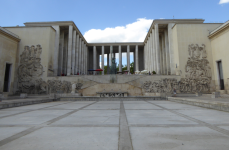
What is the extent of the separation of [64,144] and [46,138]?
52 cm

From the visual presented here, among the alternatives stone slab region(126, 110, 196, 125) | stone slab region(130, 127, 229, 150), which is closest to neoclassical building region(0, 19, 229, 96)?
stone slab region(126, 110, 196, 125)

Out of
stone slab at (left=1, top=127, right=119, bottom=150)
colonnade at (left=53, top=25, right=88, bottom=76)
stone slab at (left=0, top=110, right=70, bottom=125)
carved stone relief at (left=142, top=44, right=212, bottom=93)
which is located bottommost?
stone slab at (left=0, top=110, right=70, bottom=125)

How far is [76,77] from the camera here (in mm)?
21844

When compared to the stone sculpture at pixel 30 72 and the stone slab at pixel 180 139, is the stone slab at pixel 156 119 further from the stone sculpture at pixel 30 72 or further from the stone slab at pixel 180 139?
the stone sculpture at pixel 30 72

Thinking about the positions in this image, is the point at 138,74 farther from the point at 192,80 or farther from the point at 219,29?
the point at 219,29

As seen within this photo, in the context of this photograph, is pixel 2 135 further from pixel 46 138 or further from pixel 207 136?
pixel 207 136

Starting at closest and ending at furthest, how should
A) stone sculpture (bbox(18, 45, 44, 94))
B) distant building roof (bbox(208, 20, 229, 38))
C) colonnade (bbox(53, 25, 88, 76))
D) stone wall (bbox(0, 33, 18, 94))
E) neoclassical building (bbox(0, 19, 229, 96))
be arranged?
distant building roof (bbox(208, 20, 229, 38)) → stone wall (bbox(0, 33, 18, 94)) → neoclassical building (bbox(0, 19, 229, 96)) → stone sculpture (bbox(18, 45, 44, 94)) → colonnade (bbox(53, 25, 88, 76))

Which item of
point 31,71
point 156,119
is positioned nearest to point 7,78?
point 31,71

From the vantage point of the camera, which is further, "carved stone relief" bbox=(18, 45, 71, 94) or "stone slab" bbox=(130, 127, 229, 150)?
"carved stone relief" bbox=(18, 45, 71, 94)

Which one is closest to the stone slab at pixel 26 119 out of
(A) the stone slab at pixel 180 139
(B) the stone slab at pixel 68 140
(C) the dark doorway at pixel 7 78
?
(B) the stone slab at pixel 68 140

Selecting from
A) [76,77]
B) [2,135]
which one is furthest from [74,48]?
[2,135]

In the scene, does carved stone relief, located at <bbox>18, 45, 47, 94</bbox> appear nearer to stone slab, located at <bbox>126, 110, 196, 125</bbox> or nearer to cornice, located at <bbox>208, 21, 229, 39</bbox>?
stone slab, located at <bbox>126, 110, 196, 125</bbox>

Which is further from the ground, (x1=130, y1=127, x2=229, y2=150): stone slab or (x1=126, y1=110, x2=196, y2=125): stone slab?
(x1=130, y1=127, x2=229, y2=150): stone slab

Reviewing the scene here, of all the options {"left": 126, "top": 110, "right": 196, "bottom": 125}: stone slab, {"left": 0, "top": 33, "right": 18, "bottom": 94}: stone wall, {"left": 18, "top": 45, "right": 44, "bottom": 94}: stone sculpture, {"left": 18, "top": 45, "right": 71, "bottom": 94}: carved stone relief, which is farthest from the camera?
{"left": 18, "top": 45, "right": 44, "bottom": 94}: stone sculpture
